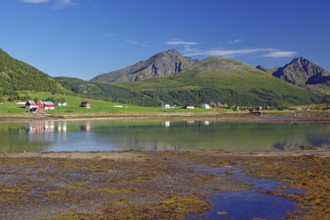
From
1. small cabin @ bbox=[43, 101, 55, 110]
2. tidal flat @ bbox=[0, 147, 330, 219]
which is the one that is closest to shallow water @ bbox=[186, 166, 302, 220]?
tidal flat @ bbox=[0, 147, 330, 219]

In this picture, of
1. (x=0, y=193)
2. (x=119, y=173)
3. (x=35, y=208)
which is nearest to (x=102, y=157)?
(x=119, y=173)

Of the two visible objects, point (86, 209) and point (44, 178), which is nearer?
point (86, 209)

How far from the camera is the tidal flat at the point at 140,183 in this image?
23578 millimetres

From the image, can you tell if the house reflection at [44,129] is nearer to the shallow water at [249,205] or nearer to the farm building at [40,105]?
the shallow water at [249,205]

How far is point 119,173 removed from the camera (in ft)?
119

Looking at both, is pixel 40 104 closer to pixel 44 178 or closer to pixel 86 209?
pixel 44 178

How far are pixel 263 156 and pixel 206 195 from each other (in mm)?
24033

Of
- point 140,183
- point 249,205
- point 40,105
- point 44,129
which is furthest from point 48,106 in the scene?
point 249,205

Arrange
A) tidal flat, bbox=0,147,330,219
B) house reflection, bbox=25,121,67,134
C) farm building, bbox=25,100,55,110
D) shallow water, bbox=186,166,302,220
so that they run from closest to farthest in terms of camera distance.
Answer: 1. shallow water, bbox=186,166,302,220
2. tidal flat, bbox=0,147,330,219
3. house reflection, bbox=25,121,67,134
4. farm building, bbox=25,100,55,110

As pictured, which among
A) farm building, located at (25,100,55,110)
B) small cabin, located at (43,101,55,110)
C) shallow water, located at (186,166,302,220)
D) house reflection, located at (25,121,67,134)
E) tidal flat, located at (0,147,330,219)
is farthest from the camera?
small cabin, located at (43,101,55,110)

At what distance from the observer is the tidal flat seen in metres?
23.6

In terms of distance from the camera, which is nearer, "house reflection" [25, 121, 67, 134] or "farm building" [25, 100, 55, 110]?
"house reflection" [25, 121, 67, 134]

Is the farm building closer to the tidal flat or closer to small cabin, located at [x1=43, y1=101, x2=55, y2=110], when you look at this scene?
small cabin, located at [x1=43, y1=101, x2=55, y2=110]

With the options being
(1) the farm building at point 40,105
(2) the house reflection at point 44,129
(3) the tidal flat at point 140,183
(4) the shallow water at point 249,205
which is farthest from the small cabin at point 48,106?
(4) the shallow water at point 249,205
